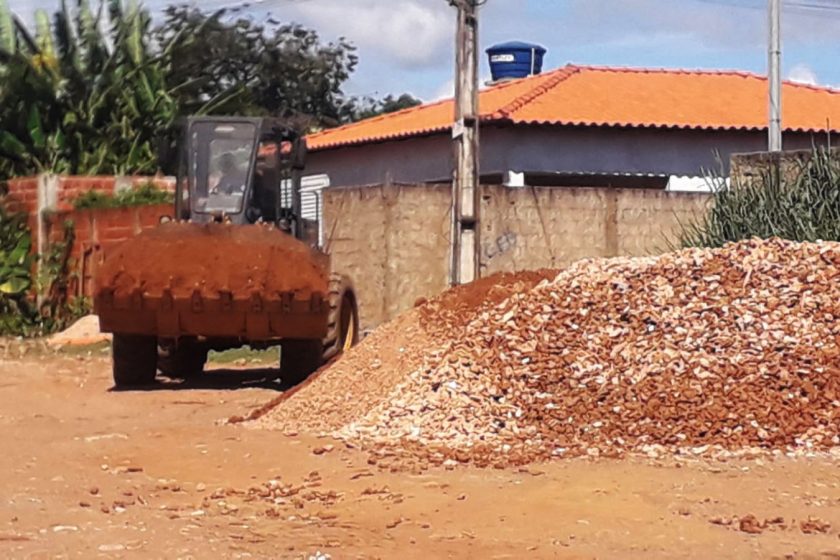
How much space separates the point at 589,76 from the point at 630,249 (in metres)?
10.7

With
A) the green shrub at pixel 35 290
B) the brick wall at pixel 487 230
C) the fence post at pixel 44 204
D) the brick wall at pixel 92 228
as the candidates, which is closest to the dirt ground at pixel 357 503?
the brick wall at pixel 487 230

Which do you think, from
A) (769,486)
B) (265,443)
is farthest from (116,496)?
(769,486)

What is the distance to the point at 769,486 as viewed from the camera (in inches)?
336

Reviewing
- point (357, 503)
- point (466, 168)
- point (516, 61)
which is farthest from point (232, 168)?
point (516, 61)

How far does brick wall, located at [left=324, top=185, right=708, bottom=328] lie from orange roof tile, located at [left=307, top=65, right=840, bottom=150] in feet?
16.8

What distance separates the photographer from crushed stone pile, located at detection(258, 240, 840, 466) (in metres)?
9.79

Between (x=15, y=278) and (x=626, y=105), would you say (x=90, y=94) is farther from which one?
(x=626, y=105)

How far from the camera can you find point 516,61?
32438 mm

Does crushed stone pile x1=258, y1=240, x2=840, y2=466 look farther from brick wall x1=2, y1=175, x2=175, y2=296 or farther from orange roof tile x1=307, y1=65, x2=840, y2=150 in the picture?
orange roof tile x1=307, y1=65, x2=840, y2=150

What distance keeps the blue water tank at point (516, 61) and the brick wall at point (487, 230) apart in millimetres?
13049

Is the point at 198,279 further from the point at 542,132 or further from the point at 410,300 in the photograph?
the point at 542,132

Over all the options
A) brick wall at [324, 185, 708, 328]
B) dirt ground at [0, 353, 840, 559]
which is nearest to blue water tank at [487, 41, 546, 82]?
brick wall at [324, 185, 708, 328]

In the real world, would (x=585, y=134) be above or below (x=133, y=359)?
above

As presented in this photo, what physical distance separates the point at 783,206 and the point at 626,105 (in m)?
12.4
